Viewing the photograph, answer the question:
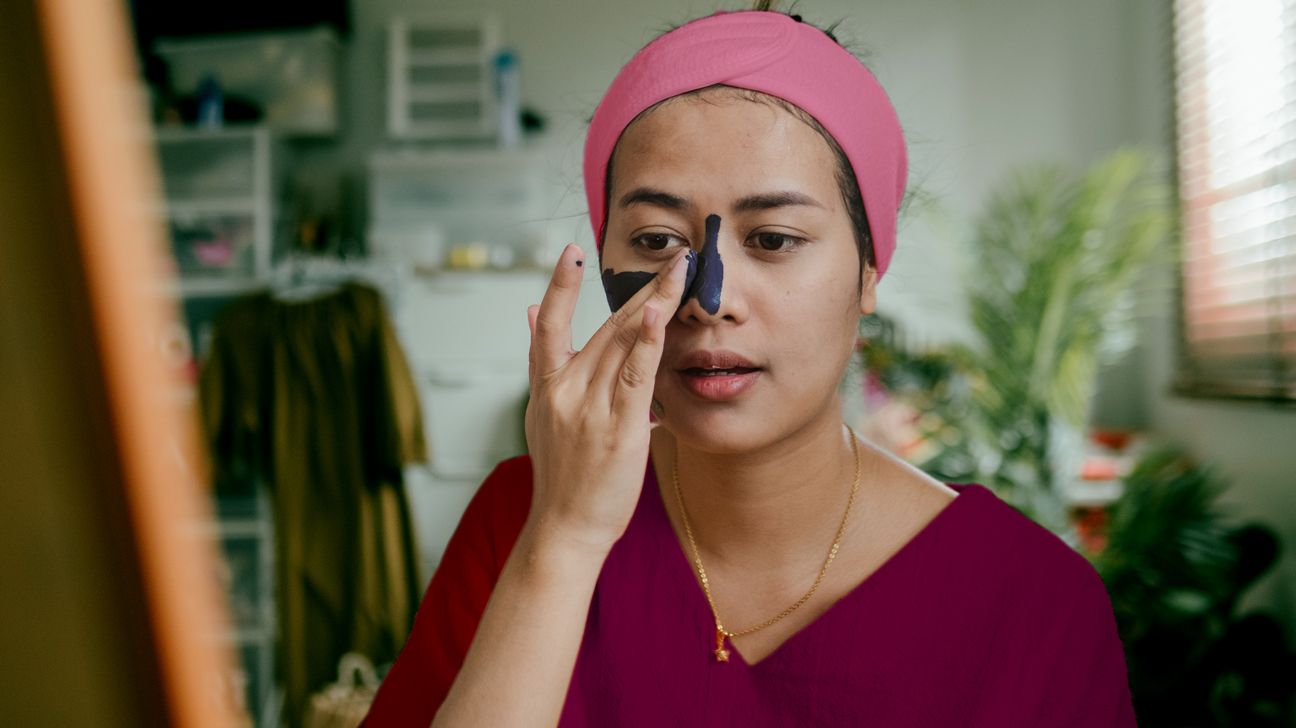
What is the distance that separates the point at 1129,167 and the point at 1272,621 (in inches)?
51.6

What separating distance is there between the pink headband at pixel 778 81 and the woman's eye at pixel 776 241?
0.12 meters

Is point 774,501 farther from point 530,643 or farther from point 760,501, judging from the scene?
point 530,643

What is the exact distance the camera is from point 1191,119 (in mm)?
2926

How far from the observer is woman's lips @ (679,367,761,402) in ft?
2.96

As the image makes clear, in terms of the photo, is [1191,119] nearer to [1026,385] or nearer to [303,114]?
[1026,385]

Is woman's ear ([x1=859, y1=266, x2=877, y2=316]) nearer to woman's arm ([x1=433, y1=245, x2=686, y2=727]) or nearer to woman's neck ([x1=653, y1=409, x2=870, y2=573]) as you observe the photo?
woman's neck ([x1=653, y1=409, x2=870, y2=573])

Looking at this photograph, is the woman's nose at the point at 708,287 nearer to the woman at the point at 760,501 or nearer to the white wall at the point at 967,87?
the woman at the point at 760,501

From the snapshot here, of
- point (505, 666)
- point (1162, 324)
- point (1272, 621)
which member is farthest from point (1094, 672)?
point (1162, 324)

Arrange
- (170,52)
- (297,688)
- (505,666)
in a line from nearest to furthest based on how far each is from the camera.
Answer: (505,666) < (297,688) < (170,52)

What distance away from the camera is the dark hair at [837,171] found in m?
0.93

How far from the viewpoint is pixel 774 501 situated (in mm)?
1039

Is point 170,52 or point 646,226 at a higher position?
point 170,52

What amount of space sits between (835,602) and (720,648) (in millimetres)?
133

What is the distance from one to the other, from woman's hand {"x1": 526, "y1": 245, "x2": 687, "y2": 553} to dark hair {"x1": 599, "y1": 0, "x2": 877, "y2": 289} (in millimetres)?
215
